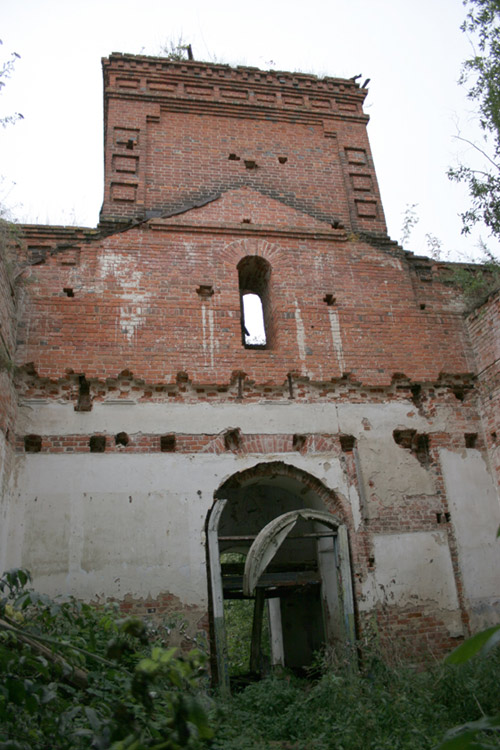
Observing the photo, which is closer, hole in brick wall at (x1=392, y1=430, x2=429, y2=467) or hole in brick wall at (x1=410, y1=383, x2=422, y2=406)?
hole in brick wall at (x1=392, y1=430, x2=429, y2=467)

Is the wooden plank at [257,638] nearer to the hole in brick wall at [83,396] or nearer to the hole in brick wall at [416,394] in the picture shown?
the hole in brick wall at [416,394]

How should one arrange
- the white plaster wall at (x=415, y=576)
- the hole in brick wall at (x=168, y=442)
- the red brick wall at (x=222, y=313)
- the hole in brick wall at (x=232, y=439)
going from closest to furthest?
the white plaster wall at (x=415, y=576)
the hole in brick wall at (x=168, y=442)
the hole in brick wall at (x=232, y=439)
the red brick wall at (x=222, y=313)

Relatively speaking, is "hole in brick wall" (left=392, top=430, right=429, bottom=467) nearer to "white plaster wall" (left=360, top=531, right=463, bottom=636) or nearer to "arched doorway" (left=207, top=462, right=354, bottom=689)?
"white plaster wall" (left=360, top=531, right=463, bottom=636)

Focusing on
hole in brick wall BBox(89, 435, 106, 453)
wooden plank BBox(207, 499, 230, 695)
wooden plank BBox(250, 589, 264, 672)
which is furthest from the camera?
wooden plank BBox(250, 589, 264, 672)

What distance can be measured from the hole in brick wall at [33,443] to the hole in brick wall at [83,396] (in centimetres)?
60

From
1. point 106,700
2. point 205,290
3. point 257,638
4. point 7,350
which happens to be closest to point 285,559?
point 257,638

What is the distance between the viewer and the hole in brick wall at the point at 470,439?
8.62 m

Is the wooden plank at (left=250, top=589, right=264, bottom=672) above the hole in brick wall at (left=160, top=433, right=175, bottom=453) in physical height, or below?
below

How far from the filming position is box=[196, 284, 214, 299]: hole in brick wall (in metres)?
8.84

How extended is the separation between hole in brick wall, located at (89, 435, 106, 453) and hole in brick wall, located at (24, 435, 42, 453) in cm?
62

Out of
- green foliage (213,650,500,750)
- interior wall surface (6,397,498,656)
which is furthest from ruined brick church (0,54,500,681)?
green foliage (213,650,500,750)

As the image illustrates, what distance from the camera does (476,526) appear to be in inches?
318

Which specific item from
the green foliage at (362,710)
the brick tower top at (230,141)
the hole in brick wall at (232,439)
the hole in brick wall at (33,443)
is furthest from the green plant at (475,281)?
the hole in brick wall at (33,443)

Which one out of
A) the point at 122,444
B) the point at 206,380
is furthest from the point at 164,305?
the point at 122,444
